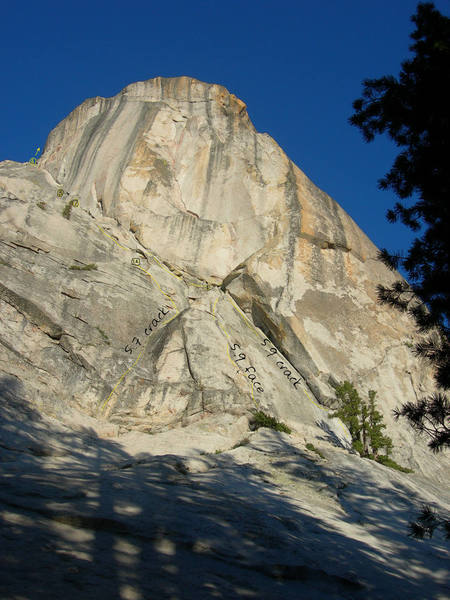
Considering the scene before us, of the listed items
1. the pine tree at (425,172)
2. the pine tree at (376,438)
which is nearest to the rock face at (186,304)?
the pine tree at (376,438)

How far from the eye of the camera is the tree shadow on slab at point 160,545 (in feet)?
12.9

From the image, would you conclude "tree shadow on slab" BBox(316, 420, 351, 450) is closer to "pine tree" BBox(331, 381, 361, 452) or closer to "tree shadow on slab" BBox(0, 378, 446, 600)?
"pine tree" BBox(331, 381, 361, 452)

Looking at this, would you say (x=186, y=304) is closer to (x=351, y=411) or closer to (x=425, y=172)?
(x=351, y=411)

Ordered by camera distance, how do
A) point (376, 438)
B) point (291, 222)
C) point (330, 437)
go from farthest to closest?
point (291, 222) < point (330, 437) < point (376, 438)

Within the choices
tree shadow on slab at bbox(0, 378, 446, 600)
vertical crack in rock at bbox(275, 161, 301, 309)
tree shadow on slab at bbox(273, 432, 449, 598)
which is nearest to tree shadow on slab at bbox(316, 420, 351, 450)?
tree shadow on slab at bbox(273, 432, 449, 598)

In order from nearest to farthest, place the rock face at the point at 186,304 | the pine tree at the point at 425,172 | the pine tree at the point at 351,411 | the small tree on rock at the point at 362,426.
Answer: the pine tree at the point at 425,172 < the rock face at the point at 186,304 < the small tree on rock at the point at 362,426 < the pine tree at the point at 351,411

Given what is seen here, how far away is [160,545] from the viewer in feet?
16.1

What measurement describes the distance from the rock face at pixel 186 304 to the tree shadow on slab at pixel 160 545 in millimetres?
152

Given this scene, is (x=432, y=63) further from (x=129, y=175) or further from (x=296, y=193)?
(x=129, y=175)

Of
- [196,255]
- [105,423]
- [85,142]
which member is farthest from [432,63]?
[85,142]

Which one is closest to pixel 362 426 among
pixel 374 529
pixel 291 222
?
pixel 374 529

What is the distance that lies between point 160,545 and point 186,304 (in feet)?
56.3

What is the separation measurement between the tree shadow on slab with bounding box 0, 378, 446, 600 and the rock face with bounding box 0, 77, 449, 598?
152 mm

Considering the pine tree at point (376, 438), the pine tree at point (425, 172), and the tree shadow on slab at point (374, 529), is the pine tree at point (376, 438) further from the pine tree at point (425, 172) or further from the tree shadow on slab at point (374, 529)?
the pine tree at point (425, 172)
